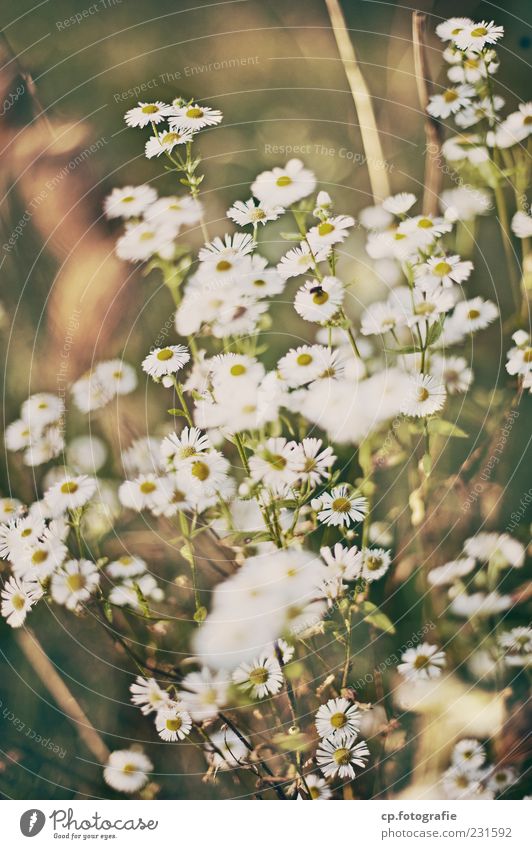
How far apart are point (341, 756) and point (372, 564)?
4.9 inches

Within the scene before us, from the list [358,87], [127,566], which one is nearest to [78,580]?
[127,566]

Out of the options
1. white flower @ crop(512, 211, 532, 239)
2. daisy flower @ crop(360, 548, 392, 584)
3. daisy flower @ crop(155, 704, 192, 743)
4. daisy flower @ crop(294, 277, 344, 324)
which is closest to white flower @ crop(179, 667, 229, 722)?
daisy flower @ crop(155, 704, 192, 743)

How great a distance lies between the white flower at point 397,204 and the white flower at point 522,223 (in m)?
0.07

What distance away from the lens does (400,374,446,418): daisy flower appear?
1.22 ft

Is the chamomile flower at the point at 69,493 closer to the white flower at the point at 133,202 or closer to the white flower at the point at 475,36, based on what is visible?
the white flower at the point at 133,202

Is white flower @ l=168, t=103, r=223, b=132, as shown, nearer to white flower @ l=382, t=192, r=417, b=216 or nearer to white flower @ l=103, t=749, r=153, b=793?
white flower @ l=382, t=192, r=417, b=216

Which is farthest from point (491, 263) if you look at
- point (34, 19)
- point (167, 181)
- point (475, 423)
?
point (34, 19)

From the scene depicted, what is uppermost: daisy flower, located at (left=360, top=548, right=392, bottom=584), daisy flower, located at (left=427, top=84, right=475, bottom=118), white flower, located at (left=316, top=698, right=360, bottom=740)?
daisy flower, located at (left=427, top=84, right=475, bottom=118)

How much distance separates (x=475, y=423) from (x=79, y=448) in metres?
0.26

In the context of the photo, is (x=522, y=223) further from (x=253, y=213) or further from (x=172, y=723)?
(x=172, y=723)

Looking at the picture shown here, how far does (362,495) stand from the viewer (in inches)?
14.5

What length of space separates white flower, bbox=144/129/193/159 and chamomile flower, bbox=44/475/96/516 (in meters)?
0.21

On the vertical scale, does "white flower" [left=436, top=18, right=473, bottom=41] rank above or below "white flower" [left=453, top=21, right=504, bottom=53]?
above

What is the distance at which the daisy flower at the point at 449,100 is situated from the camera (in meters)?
0.38
